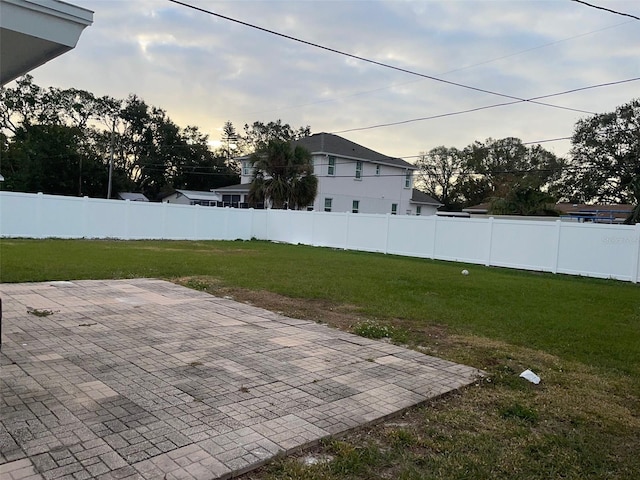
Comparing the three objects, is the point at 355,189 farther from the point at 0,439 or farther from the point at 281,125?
the point at 0,439

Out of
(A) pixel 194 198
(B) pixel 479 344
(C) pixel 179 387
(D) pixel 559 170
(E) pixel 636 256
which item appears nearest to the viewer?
(C) pixel 179 387

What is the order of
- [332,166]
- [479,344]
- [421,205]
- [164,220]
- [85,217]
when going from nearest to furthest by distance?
[479,344] < [85,217] < [164,220] < [332,166] < [421,205]

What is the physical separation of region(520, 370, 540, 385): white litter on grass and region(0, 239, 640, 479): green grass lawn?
0.29 ft

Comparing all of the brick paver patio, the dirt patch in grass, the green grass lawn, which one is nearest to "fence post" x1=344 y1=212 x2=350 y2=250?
the green grass lawn

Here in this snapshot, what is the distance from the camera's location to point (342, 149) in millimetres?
30906

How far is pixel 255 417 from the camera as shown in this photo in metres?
3.41

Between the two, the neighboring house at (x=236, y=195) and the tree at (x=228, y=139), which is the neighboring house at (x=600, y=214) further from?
the tree at (x=228, y=139)

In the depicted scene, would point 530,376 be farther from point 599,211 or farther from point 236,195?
point 236,195

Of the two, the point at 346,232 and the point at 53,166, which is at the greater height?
the point at 53,166

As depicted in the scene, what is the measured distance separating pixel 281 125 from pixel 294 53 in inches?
1518

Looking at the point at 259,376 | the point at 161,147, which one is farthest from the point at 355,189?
the point at 259,376

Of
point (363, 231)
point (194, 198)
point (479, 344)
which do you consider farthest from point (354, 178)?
point (479, 344)

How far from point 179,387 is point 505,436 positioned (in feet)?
8.45

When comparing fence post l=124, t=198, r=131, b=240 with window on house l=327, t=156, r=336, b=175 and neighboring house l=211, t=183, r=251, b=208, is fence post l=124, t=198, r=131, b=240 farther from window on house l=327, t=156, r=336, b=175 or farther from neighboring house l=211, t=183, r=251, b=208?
window on house l=327, t=156, r=336, b=175
